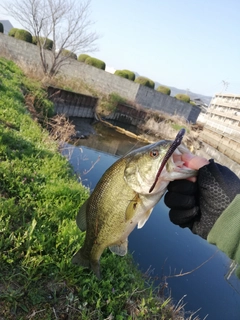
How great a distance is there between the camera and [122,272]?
3660 mm

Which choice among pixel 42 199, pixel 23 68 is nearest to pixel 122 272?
pixel 42 199

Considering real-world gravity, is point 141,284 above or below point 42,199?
below

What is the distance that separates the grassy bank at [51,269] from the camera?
2.81m

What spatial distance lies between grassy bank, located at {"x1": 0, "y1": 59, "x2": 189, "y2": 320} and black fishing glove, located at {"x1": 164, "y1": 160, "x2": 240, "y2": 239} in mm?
1599

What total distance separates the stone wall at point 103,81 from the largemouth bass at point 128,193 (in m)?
28.0

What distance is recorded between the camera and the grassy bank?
2807 mm

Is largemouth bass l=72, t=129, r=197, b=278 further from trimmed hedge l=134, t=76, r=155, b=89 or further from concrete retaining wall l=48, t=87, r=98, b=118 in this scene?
trimmed hedge l=134, t=76, r=155, b=89

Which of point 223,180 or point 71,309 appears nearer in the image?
point 223,180

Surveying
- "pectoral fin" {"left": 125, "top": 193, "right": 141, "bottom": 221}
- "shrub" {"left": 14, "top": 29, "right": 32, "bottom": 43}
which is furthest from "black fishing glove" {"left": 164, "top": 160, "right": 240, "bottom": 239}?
"shrub" {"left": 14, "top": 29, "right": 32, "bottom": 43}

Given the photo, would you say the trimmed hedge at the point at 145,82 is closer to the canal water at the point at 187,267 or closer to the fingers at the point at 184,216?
the canal water at the point at 187,267

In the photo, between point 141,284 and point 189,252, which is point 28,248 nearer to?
point 141,284

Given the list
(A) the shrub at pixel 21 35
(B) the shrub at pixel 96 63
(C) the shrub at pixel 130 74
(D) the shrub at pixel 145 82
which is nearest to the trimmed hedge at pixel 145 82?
(D) the shrub at pixel 145 82

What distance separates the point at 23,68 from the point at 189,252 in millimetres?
17594

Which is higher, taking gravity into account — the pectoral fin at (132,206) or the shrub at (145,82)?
the shrub at (145,82)
